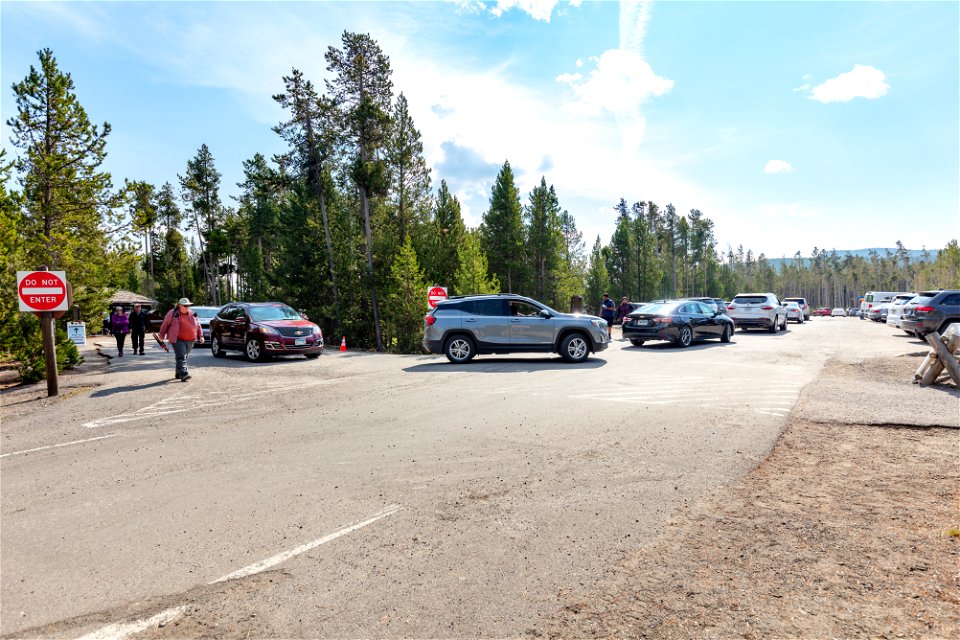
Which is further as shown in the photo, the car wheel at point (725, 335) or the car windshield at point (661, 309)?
the car wheel at point (725, 335)

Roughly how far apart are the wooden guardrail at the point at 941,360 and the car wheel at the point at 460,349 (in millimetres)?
9818

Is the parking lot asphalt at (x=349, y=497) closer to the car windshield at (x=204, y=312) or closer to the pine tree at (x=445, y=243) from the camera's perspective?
the car windshield at (x=204, y=312)

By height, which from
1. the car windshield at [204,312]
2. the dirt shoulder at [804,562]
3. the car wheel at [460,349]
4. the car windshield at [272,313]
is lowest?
the dirt shoulder at [804,562]

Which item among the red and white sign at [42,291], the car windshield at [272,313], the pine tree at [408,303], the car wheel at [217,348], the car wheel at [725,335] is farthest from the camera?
the pine tree at [408,303]

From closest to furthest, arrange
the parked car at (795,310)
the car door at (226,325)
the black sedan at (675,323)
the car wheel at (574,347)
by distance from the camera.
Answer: the car wheel at (574,347), the car door at (226,325), the black sedan at (675,323), the parked car at (795,310)

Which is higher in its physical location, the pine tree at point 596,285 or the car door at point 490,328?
the pine tree at point 596,285

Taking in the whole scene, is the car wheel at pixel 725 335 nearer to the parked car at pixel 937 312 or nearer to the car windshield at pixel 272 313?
the parked car at pixel 937 312

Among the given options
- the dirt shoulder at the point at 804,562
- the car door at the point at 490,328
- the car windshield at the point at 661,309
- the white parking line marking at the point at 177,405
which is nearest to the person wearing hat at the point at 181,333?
the white parking line marking at the point at 177,405

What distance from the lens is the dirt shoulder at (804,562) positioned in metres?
2.75

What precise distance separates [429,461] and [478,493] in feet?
3.60

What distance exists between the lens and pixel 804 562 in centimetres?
337

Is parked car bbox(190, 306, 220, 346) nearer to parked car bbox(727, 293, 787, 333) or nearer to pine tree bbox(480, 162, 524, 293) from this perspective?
parked car bbox(727, 293, 787, 333)

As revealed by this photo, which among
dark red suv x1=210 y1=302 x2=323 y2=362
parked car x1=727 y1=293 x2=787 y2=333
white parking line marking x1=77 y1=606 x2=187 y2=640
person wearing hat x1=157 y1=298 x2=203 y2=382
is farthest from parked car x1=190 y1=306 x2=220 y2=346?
parked car x1=727 y1=293 x2=787 y2=333

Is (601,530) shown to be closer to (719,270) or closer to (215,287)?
(215,287)
